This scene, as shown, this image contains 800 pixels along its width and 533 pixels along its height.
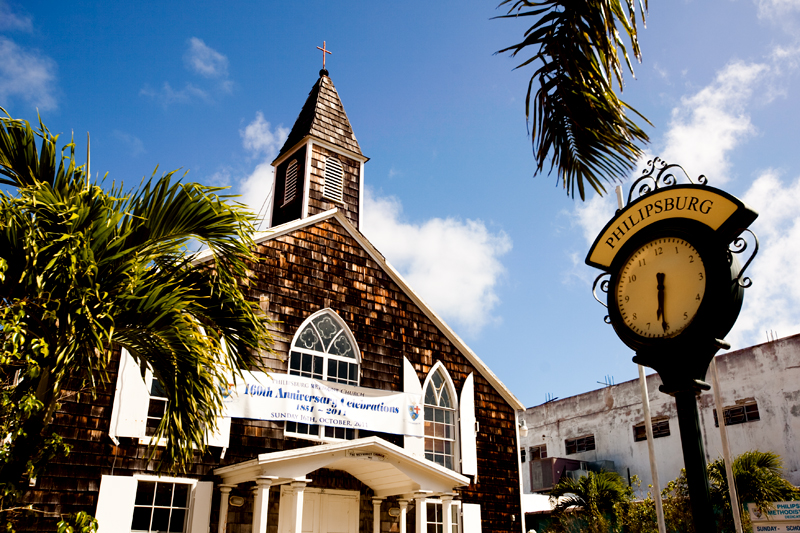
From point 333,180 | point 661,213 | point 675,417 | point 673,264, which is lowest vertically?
point 673,264

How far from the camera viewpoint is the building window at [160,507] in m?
10.9

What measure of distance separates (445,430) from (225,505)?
5.36 meters

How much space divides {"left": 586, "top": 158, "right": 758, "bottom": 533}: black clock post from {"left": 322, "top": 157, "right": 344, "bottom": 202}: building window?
Result: 14.5 metres

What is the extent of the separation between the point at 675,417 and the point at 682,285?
2651 cm

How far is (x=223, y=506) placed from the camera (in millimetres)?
11352

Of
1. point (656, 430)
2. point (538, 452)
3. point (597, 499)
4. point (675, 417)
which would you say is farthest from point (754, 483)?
point (538, 452)

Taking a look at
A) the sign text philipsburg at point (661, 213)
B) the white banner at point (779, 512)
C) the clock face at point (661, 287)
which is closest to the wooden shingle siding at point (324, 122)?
the white banner at point (779, 512)

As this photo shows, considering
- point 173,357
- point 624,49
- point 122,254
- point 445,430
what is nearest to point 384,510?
point 445,430

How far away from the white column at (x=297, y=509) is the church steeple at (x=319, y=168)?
7.66 m

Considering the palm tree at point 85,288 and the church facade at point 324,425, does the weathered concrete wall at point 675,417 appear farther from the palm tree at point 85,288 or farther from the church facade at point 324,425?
the palm tree at point 85,288

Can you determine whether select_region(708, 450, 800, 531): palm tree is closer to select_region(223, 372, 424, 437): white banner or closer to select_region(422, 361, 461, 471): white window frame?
select_region(422, 361, 461, 471): white window frame

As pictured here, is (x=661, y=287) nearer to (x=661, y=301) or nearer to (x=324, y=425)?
(x=661, y=301)

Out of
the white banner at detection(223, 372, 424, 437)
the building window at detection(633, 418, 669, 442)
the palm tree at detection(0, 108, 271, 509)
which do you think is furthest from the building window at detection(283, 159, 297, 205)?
the building window at detection(633, 418, 669, 442)

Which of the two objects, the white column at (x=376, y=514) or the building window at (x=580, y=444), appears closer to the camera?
the white column at (x=376, y=514)
